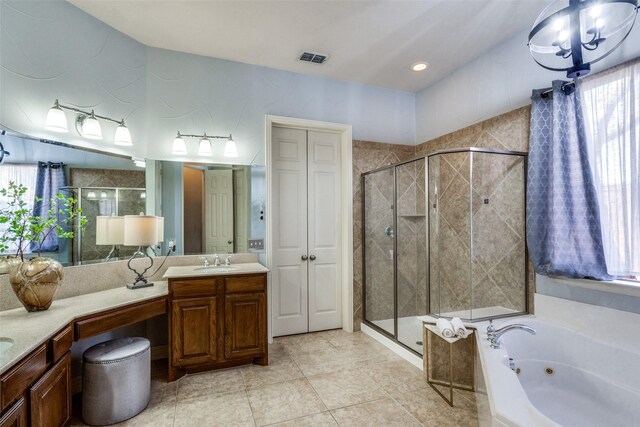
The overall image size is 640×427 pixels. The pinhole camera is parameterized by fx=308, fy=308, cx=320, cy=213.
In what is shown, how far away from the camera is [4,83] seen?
Answer: 1.97 meters

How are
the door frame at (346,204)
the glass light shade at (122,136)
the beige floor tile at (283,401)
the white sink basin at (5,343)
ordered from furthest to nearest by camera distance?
the door frame at (346,204) < the glass light shade at (122,136) < the beige floor tile at (283,401) < the white sink basin at (5,343)

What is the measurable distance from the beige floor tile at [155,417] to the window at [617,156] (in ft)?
10.1

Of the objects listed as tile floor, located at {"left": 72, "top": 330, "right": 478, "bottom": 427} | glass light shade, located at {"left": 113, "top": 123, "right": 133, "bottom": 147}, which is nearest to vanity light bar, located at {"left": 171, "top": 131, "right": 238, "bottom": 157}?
glass light shade, located at {"left": 113, "top": 123, "right": 133, "bottom": 147}

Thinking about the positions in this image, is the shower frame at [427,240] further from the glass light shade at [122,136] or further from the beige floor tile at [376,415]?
the glass light shade at [122,136]

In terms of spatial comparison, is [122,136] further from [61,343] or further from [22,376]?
[22,376]

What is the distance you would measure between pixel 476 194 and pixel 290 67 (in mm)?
2290

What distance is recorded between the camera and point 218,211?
315cm

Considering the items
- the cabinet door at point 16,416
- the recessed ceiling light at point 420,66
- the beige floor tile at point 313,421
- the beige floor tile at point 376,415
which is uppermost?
the recessed ceiling light at point 420,66

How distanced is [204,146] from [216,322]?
5.58 ft

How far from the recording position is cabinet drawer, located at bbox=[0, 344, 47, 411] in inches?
48.1

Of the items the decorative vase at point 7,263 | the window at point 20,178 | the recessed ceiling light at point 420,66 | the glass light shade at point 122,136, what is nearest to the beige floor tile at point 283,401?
the decorative vase at point 7,263

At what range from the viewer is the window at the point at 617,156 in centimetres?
191

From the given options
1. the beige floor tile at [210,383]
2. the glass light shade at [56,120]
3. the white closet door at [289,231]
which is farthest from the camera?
the white closet door at [289,231]

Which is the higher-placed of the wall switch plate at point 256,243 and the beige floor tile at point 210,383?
the wall switch plate at point 256,243
